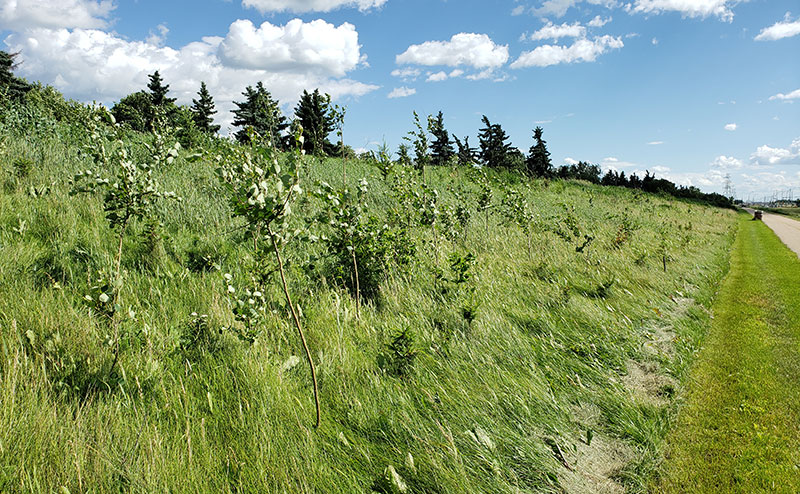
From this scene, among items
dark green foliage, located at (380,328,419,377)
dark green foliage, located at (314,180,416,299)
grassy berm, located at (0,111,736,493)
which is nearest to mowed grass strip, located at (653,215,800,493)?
grassy berm, located at (0,111,736,493)

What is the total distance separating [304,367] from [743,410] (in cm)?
371

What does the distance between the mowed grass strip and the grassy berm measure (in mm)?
193

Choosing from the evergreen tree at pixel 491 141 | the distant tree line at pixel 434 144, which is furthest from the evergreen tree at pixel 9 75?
the evergreen tree at pixel 491 141

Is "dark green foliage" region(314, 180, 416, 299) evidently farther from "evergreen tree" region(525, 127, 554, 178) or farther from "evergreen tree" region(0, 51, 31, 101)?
"evergreen tree" region(0, 51, 31, 101)

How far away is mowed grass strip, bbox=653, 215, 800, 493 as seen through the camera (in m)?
2.49

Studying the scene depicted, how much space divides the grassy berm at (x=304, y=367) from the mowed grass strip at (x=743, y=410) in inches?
7.6

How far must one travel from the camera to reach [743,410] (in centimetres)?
323

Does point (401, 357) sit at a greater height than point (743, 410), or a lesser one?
greater

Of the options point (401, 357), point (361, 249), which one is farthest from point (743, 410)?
point (361, 249)

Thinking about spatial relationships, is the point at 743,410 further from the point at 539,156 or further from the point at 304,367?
the point at 539,156

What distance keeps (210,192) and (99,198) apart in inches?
71.8

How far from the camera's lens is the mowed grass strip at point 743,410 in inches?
98.1

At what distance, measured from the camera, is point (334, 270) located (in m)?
4.68

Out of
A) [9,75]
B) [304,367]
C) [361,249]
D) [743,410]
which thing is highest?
[9,75]
